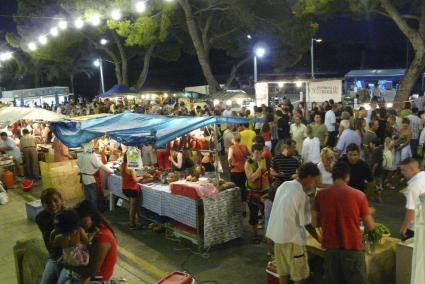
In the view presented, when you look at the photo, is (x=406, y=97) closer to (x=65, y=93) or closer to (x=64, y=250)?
(x=64, y=250)

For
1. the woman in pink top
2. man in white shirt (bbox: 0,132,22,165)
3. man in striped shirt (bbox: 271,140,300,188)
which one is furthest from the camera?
man in white shirt (bbox: 0,132,22,165)

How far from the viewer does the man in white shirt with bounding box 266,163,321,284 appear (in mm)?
4473

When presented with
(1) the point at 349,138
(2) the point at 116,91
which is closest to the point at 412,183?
(1) the point at 349,138

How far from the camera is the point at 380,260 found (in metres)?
4.82

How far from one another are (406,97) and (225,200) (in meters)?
13.0

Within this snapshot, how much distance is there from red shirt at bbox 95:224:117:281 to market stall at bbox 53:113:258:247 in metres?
2.85

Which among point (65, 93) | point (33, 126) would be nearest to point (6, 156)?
point (33, 126)

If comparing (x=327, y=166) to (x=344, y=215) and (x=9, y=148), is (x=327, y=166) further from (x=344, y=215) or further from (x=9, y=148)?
(x=9, y=148)

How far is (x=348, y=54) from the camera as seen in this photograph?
160 ft

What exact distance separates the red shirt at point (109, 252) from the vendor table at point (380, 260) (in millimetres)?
2414

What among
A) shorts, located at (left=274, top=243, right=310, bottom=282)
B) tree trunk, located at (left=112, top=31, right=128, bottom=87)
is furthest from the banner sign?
tree trunk, located at (left=112, top=31, right=128, bottom=87)

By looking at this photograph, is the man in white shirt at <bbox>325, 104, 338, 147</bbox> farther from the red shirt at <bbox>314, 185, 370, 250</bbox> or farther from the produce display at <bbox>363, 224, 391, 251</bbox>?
the red shirt at <bbox>314, 185, 370, 250</bbox>

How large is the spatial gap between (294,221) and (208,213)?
97.3 inches

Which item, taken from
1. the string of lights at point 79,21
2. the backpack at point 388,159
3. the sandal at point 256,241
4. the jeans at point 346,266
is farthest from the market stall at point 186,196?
the string of lights at point 79,21
